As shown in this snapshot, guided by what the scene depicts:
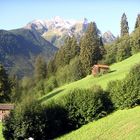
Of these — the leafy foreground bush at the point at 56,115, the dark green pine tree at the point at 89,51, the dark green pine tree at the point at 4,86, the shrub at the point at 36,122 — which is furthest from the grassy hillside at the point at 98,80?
the dark green pine tree at the point at 89,51

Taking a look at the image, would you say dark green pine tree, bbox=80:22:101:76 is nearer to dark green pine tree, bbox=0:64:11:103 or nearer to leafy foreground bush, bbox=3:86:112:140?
dark green pine tree, bbox=0:64:11:103

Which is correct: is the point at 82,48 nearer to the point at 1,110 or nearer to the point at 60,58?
the point at 60,58

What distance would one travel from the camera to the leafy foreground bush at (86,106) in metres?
54.1

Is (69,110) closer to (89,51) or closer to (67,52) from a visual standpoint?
(89,51)

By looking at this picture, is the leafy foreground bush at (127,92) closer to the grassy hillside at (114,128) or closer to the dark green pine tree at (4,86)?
the grassy hillside at (114,128)

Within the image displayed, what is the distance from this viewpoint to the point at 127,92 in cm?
5338

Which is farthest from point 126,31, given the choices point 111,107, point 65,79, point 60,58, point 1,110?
point 111,107

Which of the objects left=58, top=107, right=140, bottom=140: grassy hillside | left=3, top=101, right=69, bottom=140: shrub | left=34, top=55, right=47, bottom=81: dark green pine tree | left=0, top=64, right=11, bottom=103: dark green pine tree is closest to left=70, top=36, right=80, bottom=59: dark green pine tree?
left=34, top=55, right=47, bottom=81: dark green pine tree

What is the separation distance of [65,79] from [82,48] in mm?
10775

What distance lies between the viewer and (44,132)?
5306 cm

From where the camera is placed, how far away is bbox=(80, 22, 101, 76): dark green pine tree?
11562 centimetres

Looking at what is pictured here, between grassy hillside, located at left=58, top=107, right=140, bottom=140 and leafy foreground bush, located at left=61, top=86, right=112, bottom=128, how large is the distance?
1437mm

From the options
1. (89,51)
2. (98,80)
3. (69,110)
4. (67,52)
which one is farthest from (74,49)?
(69,110)

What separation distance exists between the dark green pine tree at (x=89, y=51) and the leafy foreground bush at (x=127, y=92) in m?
59.5
